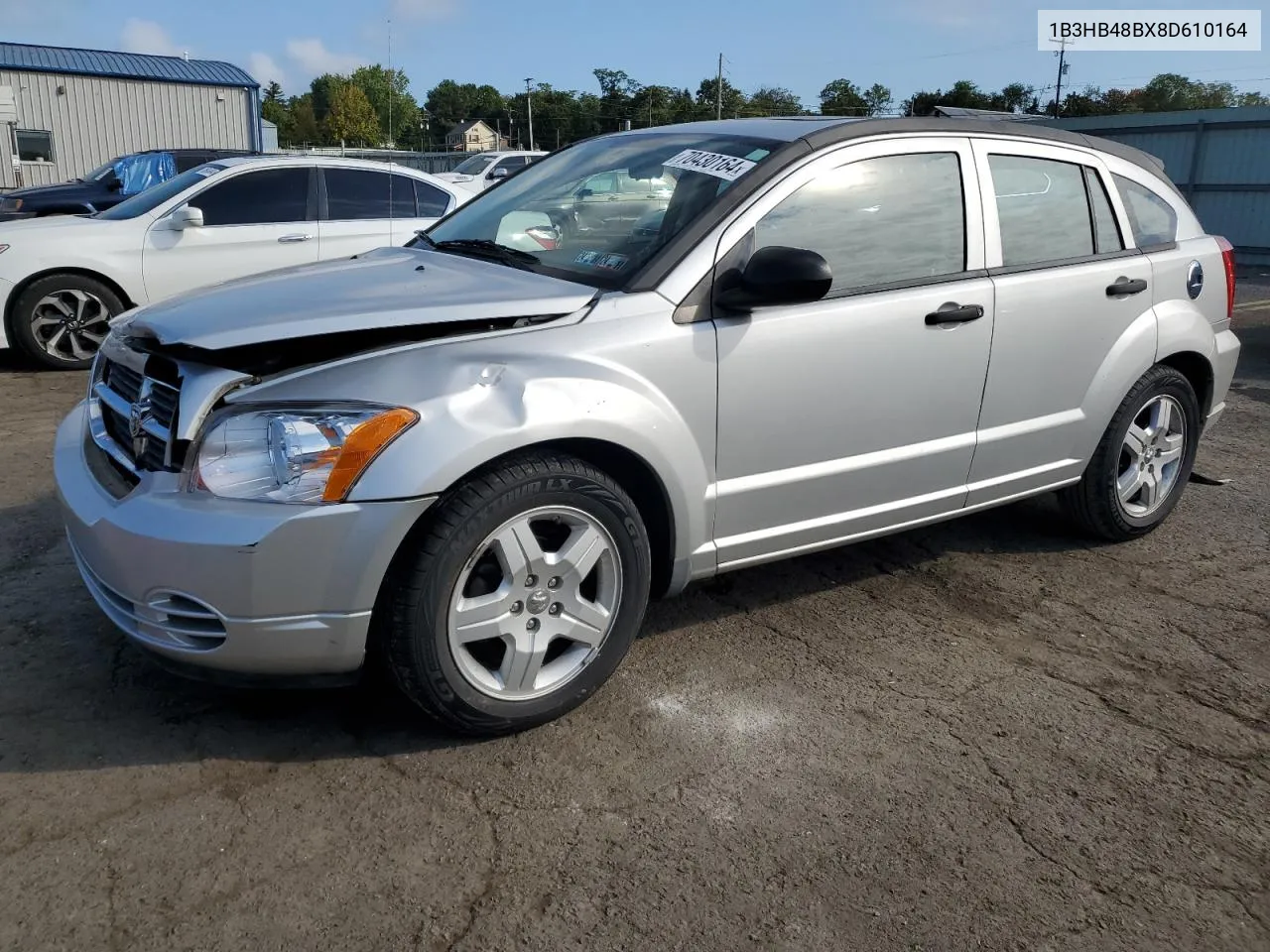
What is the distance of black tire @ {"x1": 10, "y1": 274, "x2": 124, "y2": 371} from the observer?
7.57 meters

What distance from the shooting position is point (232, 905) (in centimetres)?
231

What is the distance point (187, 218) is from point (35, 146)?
27.1 m

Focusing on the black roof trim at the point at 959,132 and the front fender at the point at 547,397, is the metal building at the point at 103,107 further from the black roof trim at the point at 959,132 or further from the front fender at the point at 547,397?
the front fender at the point at 547,397

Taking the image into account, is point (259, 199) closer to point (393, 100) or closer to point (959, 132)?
point (959, 132)

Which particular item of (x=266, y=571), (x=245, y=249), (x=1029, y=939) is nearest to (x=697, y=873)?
(x=1029, y=939)

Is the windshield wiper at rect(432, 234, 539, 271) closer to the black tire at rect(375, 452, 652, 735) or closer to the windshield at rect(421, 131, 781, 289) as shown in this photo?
the windshield at rect(421, 131, 781, 289)

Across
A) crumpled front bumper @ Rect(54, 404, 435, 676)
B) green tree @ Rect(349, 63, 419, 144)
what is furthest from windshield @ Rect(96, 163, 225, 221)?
green tree @ Rect(349, 63, 419, 144)

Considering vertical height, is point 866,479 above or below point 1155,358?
below

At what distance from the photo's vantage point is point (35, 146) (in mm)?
29984

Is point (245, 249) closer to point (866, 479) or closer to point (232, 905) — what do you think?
point (866, 479)

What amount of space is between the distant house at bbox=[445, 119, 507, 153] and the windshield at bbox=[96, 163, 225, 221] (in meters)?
94.7

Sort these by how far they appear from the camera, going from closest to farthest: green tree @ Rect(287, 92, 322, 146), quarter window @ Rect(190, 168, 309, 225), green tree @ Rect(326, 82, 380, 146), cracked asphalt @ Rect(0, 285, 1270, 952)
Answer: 1. cracked asphalt @ Rect(0, 285, 1270, 952)
2. quarter window @ Rect(190, 168, 309, 225)
3. green tree @ Rect(326, 82, 380, 146)
4. green tree @ Rect(287, 92, 322, 146)

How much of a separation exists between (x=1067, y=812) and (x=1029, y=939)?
21.3 inches

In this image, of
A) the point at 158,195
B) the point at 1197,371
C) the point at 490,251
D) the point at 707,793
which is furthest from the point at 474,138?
the point at 707,793
